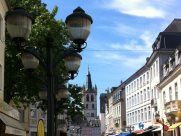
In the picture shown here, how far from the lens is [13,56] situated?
32.8 metres

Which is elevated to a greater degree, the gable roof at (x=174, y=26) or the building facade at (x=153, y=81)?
the gable roof at (x=174, y=26)

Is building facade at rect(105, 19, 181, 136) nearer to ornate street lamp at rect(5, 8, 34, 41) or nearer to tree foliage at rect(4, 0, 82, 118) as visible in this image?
tree foliage at rect(4, 0, 82, 118)

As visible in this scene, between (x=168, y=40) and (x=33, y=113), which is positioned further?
(x=33, y=113)

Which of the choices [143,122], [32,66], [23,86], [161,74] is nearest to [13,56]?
[23,86]

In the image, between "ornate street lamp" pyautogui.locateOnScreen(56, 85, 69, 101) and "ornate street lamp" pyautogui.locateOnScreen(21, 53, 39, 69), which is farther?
"ornate street lamp" pyautogui.locateOnScreen(56, 85, 69, 101)

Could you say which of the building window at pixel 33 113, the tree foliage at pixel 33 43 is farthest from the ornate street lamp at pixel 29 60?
the building window at pixel 33 113

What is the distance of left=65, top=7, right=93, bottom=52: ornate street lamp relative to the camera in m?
9.70

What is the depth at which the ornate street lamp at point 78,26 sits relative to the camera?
9.70m

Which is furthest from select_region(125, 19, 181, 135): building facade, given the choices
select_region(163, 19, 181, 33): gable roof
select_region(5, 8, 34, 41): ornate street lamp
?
select_region(5, 8, 34, 41): ornate street lamp

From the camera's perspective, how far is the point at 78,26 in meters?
9.69

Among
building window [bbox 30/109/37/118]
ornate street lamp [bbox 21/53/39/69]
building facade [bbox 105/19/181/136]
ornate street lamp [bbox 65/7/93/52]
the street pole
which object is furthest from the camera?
building window [bbox 30/109/37/118]

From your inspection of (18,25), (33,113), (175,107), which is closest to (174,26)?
(175,107)

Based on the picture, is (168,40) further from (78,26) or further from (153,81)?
(78,26)

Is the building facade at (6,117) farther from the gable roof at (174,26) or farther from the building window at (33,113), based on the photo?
the building window at (33,113)
